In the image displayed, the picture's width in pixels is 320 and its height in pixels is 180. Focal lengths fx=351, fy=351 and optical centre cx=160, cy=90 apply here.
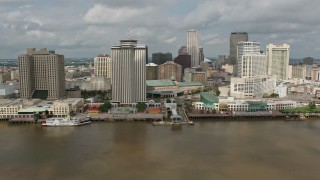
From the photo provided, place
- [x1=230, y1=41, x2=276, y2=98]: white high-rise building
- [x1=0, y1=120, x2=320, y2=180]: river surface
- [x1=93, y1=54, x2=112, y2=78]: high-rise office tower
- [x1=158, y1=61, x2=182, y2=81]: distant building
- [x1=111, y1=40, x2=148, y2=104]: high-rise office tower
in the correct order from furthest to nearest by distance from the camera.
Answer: [x1=158, y1=61, x2=182, y2=81]: distant building → [x1=93, y1=54, x2=112, y2=78]: high-rise office tower → [x1=230, y1=41, x2=276, y2=98]: white high-rise building → [x1=111, y1=40, x2=148, y2=104]: high-rise office tower → [x1=0, y1=120, x2=320, y2=180]: river surface

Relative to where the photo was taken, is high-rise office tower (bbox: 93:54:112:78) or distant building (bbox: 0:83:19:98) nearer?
distant building (bbox: 0:83:19:98)

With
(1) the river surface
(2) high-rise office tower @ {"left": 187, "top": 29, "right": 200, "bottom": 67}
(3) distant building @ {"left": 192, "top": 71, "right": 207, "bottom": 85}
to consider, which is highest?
(2) high-rise office tower @ {"left": 187, "top": 29, "right": 200, "bottom": 67}

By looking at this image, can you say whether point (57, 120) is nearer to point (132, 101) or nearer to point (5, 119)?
point (5, 119)

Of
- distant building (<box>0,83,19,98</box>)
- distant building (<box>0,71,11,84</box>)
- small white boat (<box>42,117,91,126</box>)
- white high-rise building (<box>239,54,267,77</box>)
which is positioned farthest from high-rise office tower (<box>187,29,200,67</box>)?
small white boat (<box>42,117,91,126</box>)

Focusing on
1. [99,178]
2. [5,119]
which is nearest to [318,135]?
[99,178]

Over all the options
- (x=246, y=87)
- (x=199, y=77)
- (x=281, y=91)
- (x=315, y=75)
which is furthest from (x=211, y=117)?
(x=315, y=75)

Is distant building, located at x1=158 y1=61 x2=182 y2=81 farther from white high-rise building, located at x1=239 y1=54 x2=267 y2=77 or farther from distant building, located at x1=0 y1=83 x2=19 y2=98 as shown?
distant building, located at x1=0 y1=83 x2=19 y2=98

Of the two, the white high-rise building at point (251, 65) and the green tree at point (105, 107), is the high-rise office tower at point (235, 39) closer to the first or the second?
the white high-rise building at point (251, 65)
